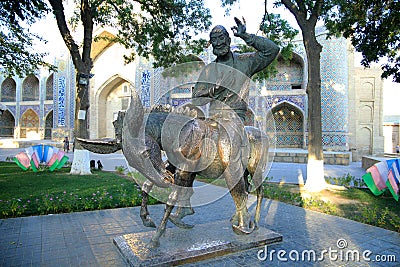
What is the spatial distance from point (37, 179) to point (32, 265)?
21.0 feet

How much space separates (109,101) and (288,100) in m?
15.8

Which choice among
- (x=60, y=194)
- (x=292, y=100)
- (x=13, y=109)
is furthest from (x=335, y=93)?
(x=13, y=109)

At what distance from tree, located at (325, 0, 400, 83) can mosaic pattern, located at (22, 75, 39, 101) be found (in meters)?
31.3

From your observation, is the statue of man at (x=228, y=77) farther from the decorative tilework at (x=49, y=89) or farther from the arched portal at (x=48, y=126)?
the decorative tilework at (x=49, y=89)

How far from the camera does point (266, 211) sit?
5.22 metres

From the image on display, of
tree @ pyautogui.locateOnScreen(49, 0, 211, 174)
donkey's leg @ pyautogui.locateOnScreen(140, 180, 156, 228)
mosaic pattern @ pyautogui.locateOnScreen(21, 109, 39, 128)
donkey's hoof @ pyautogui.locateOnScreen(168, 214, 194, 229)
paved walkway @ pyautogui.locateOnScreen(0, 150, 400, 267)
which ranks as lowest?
paved walkway @ pyautogui.locateOnScreen(0, 150, 400, 267)

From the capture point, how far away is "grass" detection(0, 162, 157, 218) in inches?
201

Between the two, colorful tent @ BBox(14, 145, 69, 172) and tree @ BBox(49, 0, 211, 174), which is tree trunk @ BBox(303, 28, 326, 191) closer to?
tree @ BBox(49, 0, 211, 174)

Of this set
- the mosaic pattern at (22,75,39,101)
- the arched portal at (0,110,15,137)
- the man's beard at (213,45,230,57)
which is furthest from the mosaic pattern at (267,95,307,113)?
the arched portal at (0,110,15,137)

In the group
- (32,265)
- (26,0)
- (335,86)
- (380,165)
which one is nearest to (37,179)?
(26,0)

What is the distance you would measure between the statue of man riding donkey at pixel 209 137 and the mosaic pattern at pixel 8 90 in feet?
113

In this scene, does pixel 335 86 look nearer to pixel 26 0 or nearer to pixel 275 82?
pixel 275 82

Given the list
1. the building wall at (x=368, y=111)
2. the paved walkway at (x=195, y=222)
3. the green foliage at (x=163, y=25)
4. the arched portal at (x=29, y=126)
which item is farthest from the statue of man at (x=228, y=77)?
the arched portal at (x=29, y=126)

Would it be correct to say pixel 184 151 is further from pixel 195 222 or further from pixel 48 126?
pixel 48 126
